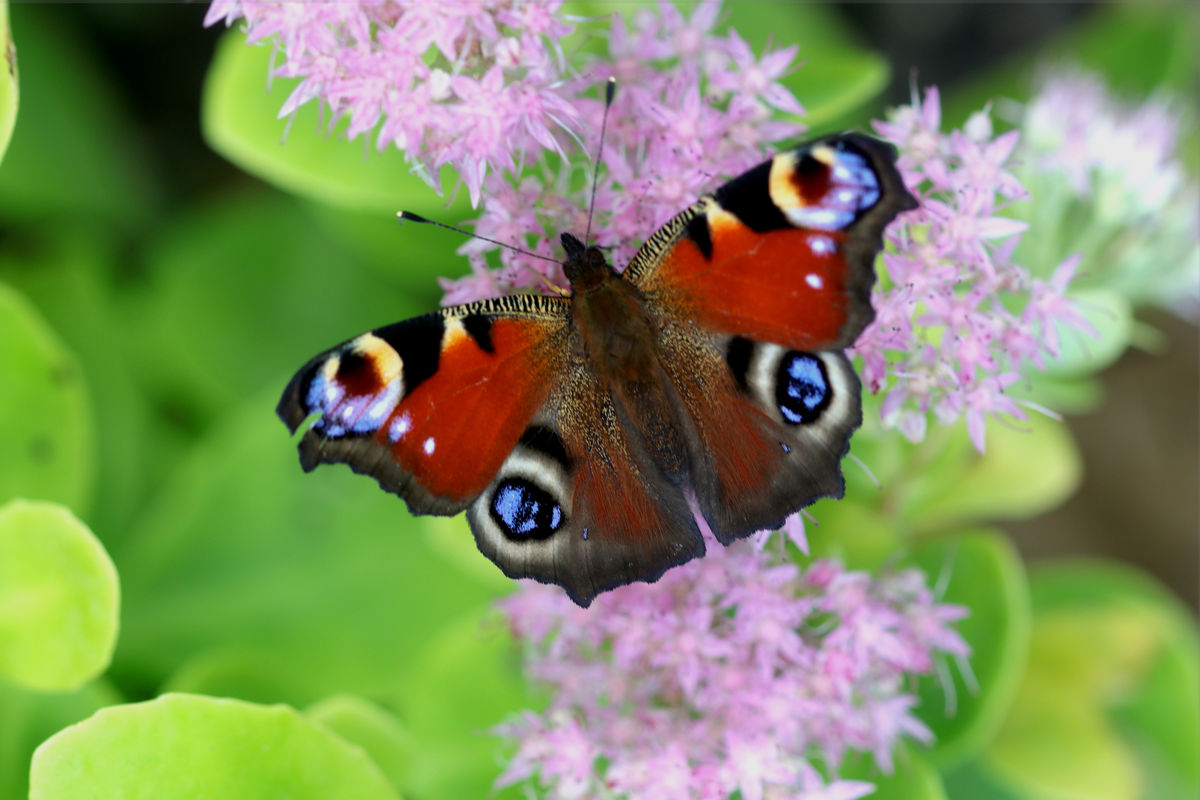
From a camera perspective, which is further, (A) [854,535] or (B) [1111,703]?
(B) [1111,703]

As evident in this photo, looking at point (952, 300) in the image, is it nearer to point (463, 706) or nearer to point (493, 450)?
point (493, 450)

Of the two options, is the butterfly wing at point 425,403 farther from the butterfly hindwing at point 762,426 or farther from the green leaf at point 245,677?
the green leaf at point 245,677

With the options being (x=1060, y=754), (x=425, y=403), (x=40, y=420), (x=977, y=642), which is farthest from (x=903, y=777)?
(x=40, y=420)

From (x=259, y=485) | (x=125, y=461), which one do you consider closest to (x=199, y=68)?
(x=125, y=461)

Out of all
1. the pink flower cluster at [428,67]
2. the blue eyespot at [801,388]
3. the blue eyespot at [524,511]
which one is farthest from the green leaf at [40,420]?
the blue eyespot at [801,388]

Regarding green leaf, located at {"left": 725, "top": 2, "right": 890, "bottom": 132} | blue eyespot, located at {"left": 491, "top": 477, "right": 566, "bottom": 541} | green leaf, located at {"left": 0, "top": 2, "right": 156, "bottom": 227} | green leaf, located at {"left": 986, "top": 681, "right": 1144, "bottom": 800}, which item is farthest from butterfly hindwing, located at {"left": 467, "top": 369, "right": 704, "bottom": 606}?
green leaf, located at {"left": 0, "top": 2, "right": 156, "bottom": 227}

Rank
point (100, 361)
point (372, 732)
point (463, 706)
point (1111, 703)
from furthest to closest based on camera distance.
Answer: point (100, 361) < point (1111, 703) < point (463, 706) < point (372, 732)
